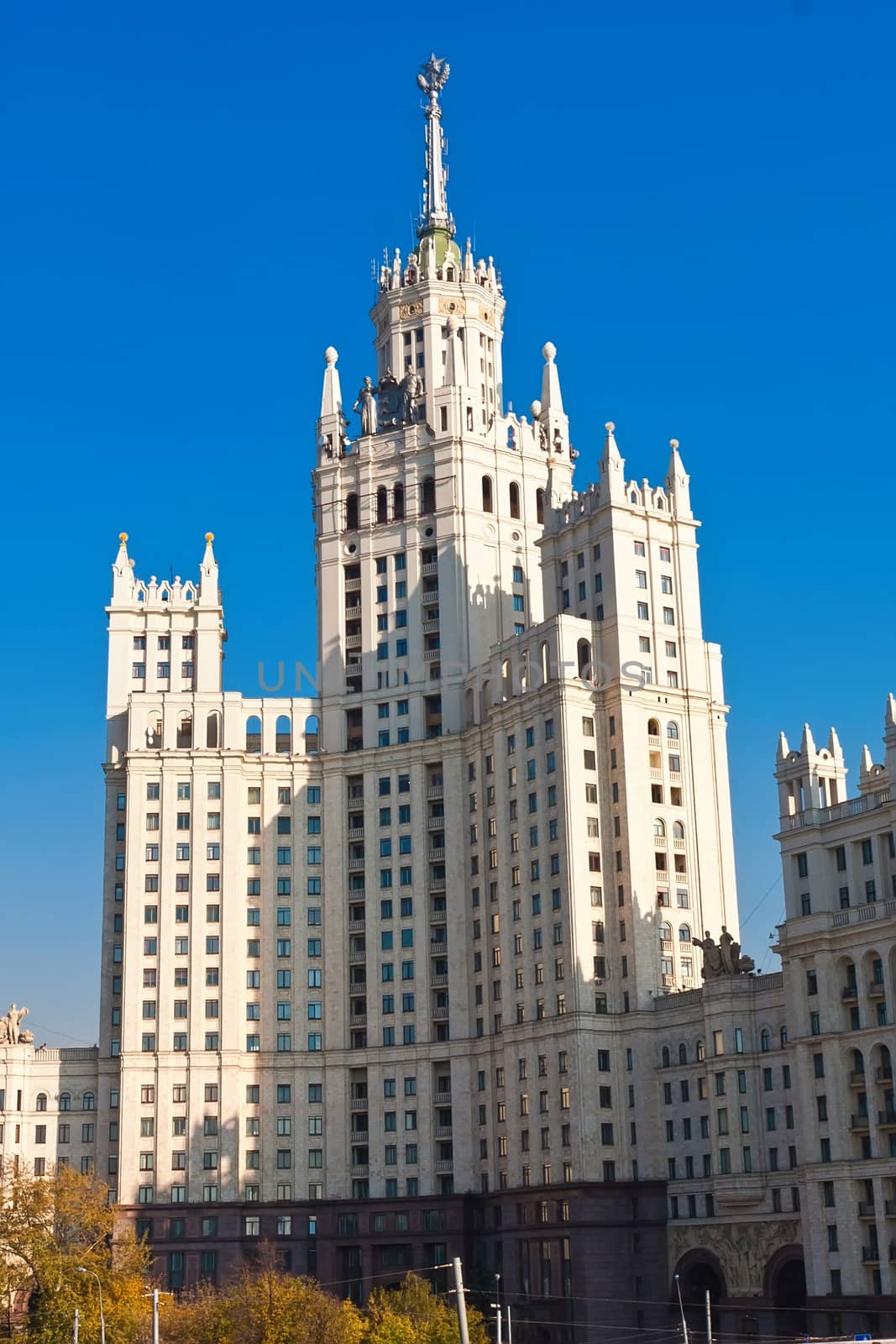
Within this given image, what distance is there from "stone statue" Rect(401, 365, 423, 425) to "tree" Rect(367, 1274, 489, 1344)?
8884 centimetres

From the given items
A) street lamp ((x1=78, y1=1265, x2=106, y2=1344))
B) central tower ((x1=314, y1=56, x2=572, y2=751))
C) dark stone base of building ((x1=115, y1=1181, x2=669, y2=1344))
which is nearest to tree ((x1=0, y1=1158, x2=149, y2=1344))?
street lamp ((x1=78, y1=1265, x2=106, y2=1344))

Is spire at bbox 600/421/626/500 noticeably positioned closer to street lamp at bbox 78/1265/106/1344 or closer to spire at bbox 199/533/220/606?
spire at bbox 199/533/220/606

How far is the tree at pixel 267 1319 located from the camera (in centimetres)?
12344

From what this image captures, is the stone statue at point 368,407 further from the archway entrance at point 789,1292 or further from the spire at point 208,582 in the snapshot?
the archway entrance at point 789,1292

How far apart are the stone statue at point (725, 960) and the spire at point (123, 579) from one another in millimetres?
76439

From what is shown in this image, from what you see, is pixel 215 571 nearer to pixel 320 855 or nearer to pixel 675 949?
pixel 320 855

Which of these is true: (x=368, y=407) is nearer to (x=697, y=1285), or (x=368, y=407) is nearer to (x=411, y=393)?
(x=411, y=393)

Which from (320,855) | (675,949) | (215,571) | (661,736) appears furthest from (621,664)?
(215,571)

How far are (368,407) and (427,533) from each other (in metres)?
18.5

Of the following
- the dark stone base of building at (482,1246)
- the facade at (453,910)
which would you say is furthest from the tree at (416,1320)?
the facade at (453,910)

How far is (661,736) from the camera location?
540ft

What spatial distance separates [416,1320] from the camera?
134250 mm

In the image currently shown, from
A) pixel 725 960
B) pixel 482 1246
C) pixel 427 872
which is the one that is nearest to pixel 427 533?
pixel 427 872

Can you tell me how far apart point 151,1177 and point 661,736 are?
60554 mm
